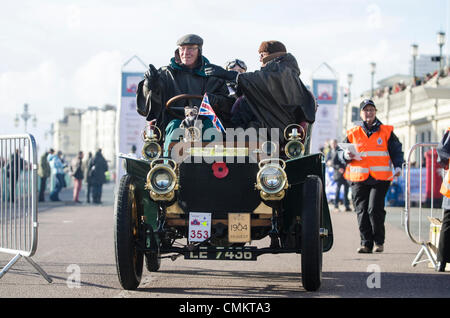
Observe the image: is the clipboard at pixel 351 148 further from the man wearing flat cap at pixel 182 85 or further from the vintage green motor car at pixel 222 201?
the vintage green motor car at pixel 222 201

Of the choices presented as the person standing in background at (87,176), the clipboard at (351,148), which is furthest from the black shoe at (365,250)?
the person standing in background at (87,176)

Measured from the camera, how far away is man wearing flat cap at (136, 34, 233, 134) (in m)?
7.61

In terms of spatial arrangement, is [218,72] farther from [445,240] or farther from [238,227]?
[445,240]

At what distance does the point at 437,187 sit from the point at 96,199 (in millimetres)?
10939

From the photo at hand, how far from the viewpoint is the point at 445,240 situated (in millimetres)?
8273

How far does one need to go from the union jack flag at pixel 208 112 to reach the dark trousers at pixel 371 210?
3.93m

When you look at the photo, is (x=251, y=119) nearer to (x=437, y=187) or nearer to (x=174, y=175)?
(x=174, y=175)

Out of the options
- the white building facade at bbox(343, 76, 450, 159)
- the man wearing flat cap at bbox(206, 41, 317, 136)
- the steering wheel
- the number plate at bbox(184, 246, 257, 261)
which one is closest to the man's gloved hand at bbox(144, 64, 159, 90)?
the steering wheel

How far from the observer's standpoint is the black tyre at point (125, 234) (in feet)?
21.5

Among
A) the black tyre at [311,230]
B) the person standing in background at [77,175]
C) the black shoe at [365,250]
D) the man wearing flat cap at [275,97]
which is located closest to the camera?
the black tyre at [311,230]

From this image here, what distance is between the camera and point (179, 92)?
25.7 ft

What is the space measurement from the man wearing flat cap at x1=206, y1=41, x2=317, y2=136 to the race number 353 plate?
3.36 ft

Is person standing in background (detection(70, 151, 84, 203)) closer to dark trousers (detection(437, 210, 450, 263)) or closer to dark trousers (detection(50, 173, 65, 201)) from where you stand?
dark trousers (detection(50, 173, 65, 201))
